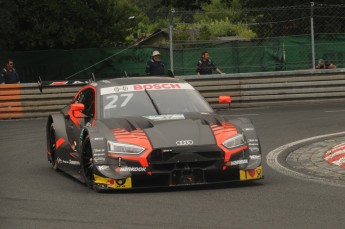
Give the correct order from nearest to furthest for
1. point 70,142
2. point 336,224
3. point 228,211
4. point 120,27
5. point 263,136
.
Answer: point 336,224, point 228,211, point 70,142, point 263,136, point 120,27

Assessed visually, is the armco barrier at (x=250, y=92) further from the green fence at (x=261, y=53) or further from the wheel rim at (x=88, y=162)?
the wheel rim at (x=88, y=162)

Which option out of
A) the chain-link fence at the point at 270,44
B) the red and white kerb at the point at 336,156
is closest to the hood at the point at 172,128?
the red and white kerb at the point at 336,156

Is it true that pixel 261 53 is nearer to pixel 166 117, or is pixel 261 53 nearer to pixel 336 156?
pixel 336 156

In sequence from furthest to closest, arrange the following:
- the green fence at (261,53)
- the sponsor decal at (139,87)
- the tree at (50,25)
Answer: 1. the tree at (50,25)
2. the green fence at (261,53)
3. the sponsor decal at (139,87)

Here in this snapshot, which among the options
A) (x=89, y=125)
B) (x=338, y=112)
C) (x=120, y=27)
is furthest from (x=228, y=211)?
(x=120, y=27)

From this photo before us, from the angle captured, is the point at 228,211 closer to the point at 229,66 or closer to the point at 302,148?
the point at 302,148

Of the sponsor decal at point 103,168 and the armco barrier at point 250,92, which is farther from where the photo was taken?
the armco barrier at point 250,92

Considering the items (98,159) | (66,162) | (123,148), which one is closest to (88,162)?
(98,159)

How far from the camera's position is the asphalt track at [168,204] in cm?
870

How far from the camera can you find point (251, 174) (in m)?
11.2

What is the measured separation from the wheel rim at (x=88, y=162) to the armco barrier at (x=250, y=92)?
13.8 meters

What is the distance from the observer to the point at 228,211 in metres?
9.29

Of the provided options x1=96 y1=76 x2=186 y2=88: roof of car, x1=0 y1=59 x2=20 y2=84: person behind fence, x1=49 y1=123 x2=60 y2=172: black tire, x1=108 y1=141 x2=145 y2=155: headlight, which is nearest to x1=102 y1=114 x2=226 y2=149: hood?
x1=108 y1=141 x2=145 y2=155: headlight

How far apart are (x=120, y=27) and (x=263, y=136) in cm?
2646
